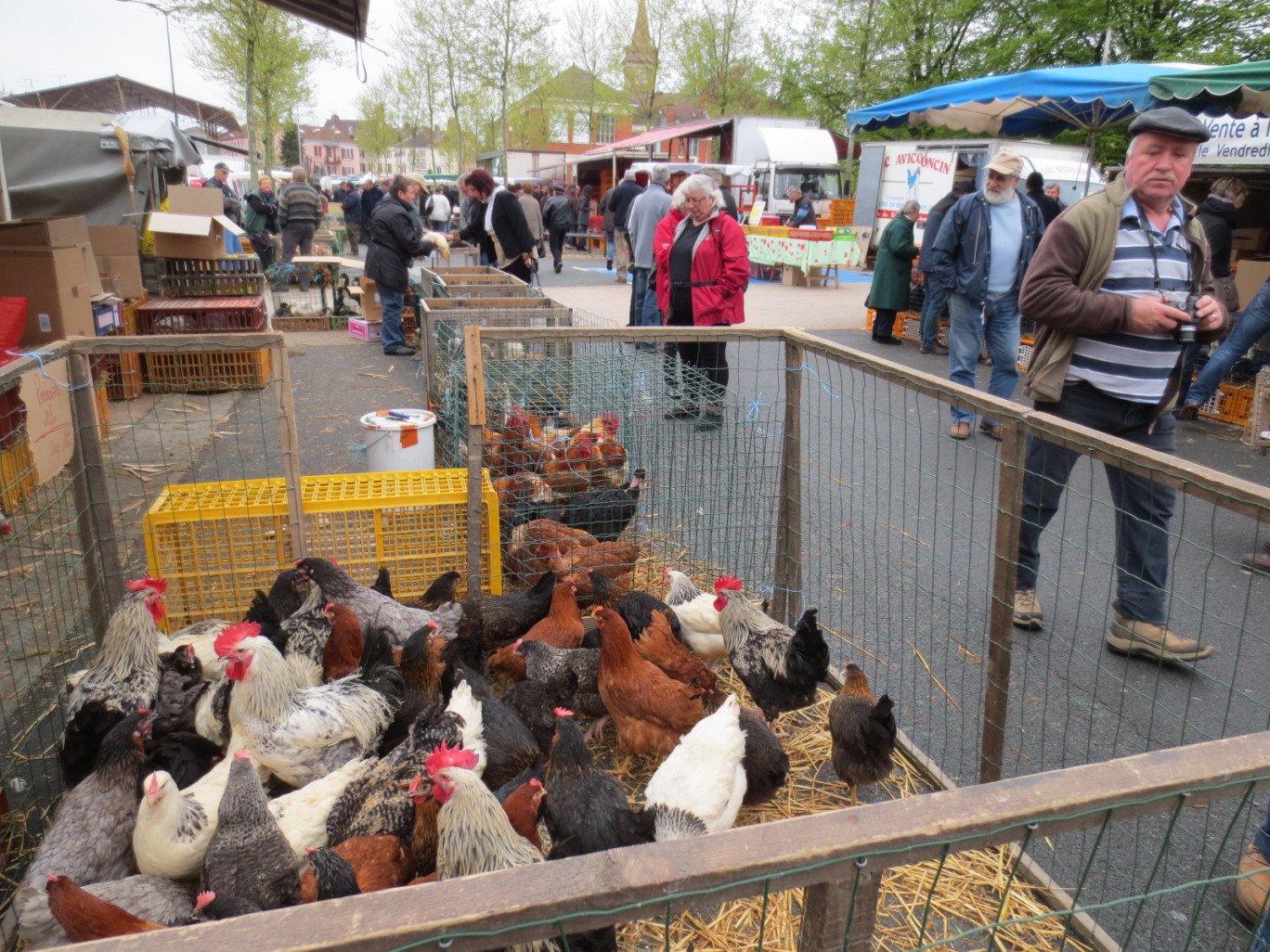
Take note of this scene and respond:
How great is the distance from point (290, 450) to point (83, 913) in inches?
72.9

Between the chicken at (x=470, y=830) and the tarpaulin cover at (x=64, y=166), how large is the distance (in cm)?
963

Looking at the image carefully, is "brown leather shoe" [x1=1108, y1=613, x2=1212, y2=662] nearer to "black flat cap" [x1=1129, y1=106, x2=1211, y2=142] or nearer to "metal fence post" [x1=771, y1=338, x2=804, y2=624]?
"metal fence post" [x1=771, y1=338, x2=804, y2=624]

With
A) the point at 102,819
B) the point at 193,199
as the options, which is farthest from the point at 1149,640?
the point at 193,199

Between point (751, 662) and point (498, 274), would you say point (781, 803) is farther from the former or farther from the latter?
point (498, 274)

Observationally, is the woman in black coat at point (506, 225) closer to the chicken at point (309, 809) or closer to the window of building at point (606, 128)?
the chicken at point (309, 809)

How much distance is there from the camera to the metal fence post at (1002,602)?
2588mm

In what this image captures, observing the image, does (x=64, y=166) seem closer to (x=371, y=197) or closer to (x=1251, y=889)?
(x=371, y=197)

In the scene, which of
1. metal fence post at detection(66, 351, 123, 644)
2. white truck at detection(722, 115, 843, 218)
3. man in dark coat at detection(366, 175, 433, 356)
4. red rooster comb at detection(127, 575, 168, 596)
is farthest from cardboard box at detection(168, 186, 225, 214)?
white truck at detection(722, 115, 843, 218)

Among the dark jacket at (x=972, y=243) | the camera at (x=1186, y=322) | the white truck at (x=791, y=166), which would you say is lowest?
the camera at (x=1186, y=322)

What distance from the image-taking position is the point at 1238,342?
20.8ft

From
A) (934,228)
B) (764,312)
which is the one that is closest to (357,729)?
(934,228)

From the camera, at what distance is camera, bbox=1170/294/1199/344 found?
319 centimetres

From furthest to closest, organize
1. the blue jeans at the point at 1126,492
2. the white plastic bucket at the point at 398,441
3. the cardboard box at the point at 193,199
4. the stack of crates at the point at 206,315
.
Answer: the cardboard box at the point at 193,199 → the stack of crates at the point at 206,315 → the white plastic bucket at the point at 398,441 → the blue jeans at the point at 1126,492

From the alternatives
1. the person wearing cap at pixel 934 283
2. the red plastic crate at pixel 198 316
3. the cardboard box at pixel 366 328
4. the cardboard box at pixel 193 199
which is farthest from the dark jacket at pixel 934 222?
the cardboard box at pixel 193 199
